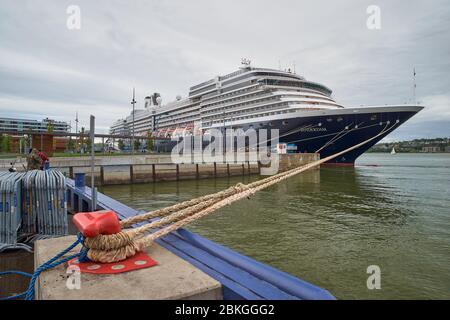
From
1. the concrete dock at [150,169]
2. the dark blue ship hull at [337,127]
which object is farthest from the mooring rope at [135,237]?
the dark blue ship hull at [337,127]

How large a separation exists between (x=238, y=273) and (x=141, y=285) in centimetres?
81

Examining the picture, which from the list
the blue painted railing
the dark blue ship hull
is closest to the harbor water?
the blue painted railing

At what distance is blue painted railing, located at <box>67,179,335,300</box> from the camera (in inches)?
83.0

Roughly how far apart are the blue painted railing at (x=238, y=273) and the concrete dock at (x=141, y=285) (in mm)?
145

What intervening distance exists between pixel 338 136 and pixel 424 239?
27.3 meters

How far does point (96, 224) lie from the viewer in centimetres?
268

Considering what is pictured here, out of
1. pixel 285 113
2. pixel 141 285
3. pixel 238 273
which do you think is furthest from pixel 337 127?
pixel 141 285

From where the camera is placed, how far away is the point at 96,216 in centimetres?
280


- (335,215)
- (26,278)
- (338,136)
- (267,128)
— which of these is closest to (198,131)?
(267,128)

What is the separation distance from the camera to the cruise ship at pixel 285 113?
1312 inches

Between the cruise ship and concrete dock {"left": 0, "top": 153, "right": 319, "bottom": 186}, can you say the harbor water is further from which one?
the cruise ship

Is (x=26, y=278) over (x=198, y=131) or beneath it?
beneath

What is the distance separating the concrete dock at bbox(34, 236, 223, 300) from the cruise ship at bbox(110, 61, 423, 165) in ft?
75.4
